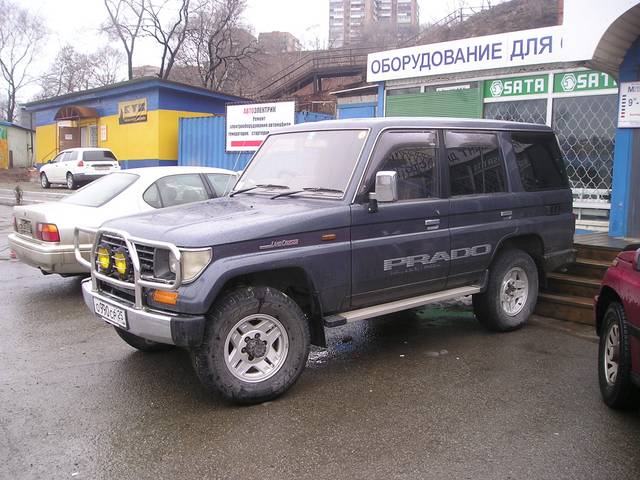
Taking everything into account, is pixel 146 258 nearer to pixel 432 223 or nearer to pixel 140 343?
pixel 140 343

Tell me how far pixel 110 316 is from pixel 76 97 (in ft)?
89.0

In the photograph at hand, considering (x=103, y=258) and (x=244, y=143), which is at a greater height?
(x=244, y=143)

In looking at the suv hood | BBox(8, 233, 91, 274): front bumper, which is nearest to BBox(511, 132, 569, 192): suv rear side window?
the suv hood

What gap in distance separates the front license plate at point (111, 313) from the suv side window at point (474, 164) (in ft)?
10.1

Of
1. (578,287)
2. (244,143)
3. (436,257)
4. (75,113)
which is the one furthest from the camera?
(75,113)

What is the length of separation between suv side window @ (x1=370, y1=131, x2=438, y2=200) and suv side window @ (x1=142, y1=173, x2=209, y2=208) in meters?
3.55

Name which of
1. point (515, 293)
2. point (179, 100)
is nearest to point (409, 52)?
point (515, 293)

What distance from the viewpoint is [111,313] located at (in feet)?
14.5

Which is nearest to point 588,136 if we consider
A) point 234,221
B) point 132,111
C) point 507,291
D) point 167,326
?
point 507,291

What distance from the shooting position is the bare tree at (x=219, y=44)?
123 ft

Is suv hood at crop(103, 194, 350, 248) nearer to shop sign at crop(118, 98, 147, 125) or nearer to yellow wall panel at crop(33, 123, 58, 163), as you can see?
shop sign at crop(118, 98, 147, 125)

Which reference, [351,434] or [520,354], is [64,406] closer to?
[351,434]

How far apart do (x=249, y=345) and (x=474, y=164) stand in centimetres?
292

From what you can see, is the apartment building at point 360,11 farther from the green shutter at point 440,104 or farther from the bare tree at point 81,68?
the green shutter at point 440,104
